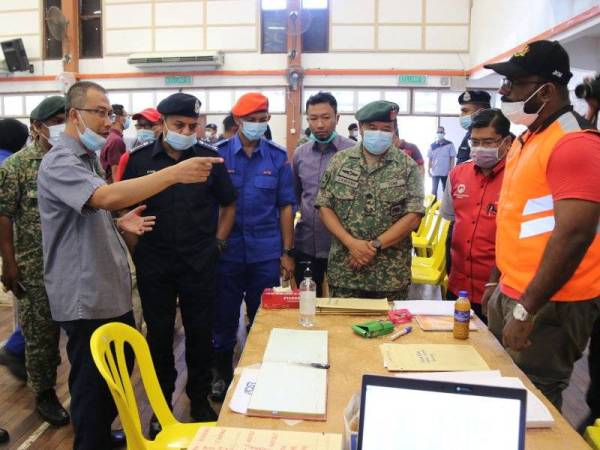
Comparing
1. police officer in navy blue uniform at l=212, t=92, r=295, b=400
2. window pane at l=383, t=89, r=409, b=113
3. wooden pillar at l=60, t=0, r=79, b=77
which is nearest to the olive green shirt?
police officer in navy blue uniform at l=212, t=92, r=295, b=400

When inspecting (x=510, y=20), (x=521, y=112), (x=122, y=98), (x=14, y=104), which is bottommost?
(x=521, y=112)

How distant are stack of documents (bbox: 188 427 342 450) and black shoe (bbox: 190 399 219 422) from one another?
1.45 metres

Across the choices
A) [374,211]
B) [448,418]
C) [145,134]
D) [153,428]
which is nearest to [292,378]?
[448,418]

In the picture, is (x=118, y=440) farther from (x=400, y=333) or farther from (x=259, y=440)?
(x=259, y=440)

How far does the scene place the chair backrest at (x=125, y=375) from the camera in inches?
54.7

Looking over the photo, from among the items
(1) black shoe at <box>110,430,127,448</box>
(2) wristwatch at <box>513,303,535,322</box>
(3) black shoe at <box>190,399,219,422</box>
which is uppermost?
(2) wristwatch at <box>513,303,535,322</box>

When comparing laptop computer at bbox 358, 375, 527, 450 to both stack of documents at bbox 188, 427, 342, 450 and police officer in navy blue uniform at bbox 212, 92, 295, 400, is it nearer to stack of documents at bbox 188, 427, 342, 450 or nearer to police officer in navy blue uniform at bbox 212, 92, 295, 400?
stack of documents at bbox 188, 427, 342, 450

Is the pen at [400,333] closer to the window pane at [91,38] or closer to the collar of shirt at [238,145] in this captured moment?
the collar of shirt at [238,145]

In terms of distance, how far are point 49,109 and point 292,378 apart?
1922mm

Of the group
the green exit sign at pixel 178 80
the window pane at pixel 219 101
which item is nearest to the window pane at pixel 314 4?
the window pane at pixel 219 101

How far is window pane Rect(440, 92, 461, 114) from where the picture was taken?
1029 cm

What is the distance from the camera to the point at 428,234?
16.4 feet

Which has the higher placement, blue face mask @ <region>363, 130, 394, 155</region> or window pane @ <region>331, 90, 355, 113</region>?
window pane @ <region>331, 90, 355, 113</region>

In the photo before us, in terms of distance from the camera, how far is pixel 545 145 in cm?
162
